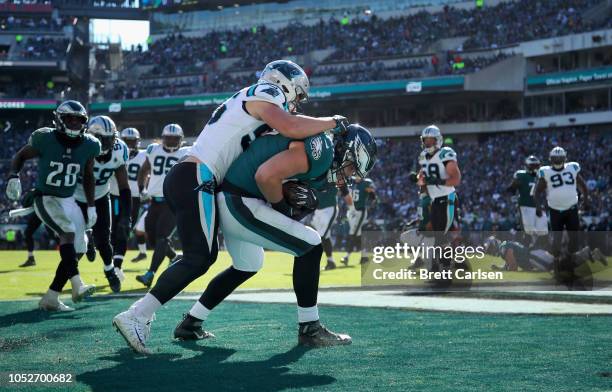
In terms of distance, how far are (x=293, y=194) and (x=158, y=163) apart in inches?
304

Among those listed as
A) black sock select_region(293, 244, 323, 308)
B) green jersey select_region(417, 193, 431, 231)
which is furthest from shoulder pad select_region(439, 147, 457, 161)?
black sock select_region(293, 244, 323, 308)

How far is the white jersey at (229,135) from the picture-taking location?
618 cm

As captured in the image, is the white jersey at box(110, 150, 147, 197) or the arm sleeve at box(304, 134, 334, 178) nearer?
the arm sleeve at box(304, 134, 334, 178)

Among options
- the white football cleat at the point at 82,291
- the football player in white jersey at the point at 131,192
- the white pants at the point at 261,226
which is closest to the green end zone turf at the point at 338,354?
the white football cleat at the point at 82,291

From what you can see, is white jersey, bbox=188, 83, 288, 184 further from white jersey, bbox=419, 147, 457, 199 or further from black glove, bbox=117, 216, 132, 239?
white jersey, bbox=419, 147, 457, 199

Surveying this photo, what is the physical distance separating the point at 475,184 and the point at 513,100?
11430 millimetres

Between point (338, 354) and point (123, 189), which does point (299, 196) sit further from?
point (123, 189)

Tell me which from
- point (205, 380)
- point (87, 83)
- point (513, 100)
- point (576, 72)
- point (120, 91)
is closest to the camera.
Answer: point (205, 380)

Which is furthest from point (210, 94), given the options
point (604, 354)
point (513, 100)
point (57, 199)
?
point (604, 354)

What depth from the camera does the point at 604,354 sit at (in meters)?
5.71

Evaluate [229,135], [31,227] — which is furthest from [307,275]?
[31,227]

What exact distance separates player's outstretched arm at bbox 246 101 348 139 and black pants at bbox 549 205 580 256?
34.2ft

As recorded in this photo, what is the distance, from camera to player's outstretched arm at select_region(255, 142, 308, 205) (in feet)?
19.4

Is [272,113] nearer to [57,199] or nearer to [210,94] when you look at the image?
[57,199]
